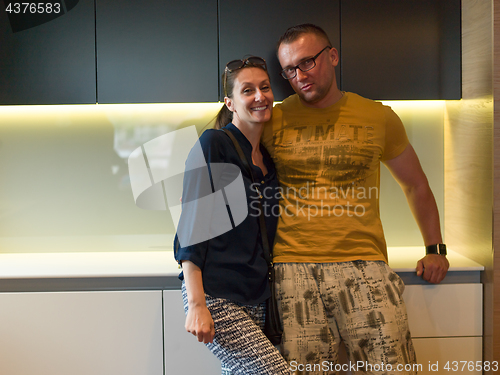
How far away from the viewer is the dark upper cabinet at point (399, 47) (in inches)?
73.6

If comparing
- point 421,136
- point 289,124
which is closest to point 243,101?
point 289,124

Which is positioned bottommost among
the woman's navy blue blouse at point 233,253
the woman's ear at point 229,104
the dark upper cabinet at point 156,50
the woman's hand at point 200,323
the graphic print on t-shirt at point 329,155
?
the woman's hand at point 200,323

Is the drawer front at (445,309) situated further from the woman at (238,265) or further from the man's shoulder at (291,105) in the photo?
the man's shoulder at (291,105)

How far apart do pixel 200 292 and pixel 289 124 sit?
26.4 inches

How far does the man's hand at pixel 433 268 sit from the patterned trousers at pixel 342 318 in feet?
1.07

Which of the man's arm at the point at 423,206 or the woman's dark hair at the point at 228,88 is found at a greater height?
the woman's dark hair at the point at 228,88

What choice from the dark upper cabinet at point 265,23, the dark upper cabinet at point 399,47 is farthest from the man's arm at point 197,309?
the dark upper cabinet at point 399,47

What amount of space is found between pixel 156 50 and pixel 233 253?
109cm

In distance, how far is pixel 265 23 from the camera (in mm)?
1847

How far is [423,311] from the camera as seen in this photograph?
5.50 feet

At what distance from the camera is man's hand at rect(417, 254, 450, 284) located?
1.63 metres

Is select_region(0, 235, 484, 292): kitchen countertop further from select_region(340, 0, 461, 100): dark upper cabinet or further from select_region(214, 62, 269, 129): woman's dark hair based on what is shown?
select_region(340, 0, 461, 100): dark upper cabinet

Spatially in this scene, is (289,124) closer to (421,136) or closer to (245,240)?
(245,240)

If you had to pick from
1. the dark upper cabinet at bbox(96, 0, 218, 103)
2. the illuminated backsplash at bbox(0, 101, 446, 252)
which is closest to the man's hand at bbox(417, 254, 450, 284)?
the illuminated backsplash at bbox(0, 101, 446, 252)
